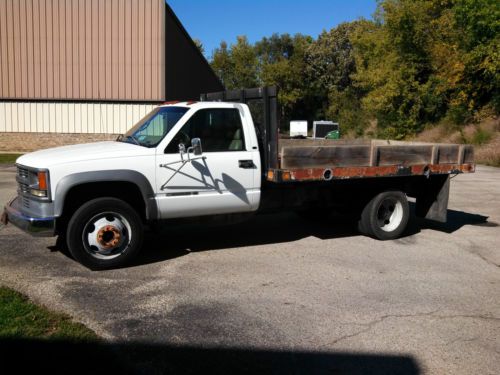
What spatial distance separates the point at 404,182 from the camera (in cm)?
859

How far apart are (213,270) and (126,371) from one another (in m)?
2.74

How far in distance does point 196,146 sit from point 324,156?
6.59ft

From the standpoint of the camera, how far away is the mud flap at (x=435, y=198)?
865 cm

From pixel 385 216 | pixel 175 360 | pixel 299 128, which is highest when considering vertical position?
pixel 299 128

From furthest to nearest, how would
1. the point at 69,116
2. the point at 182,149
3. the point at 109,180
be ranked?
the point at 69,116
the point at 182,149
the point at 109,180

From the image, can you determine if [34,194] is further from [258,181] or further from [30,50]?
[30,50]

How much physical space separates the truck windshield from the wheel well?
23.7 inches

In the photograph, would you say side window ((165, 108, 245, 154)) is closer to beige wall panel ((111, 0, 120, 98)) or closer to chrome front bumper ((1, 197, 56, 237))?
chrome front bumper ((1, 197, 56, 237))

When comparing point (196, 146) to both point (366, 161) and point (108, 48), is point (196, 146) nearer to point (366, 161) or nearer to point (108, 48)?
point (366, 161)

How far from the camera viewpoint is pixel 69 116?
84.6 ft

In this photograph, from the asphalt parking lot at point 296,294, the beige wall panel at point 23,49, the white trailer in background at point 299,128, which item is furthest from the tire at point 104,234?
the white trailer in background at point 299,128

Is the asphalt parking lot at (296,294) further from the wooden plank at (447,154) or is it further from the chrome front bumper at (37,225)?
the wooden plank at (447,154)

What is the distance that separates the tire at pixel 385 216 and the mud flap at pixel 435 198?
60cm

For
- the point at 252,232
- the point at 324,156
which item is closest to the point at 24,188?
the point at 252,232
